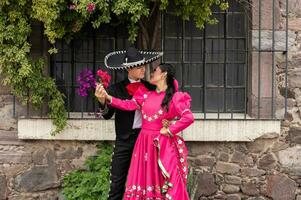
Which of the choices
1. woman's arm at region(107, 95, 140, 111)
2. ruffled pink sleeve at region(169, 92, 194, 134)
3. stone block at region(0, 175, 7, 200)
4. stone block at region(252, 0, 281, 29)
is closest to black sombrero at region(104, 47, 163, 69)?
woman's arm at region(107, 95, 140, 111)

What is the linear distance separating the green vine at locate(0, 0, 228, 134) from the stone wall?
1.38ft

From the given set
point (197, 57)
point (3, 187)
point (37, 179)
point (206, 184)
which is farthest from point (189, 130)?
point (3, 187)

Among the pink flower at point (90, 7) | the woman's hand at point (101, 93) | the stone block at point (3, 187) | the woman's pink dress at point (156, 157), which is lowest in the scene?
the stone block at point (3, 187)

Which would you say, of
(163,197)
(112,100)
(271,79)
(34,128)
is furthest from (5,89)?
(271,79)

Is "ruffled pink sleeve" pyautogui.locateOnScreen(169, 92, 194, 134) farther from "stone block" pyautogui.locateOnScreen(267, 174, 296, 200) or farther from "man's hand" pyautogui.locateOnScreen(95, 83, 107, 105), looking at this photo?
"stone block" pyautogui.locateOnScreen(267, 174, 296, 200)

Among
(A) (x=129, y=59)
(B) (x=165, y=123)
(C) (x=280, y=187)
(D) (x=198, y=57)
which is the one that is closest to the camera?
(B) (x=165, y=123)

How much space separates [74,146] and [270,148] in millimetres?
2116

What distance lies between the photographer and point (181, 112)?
4707 millimetres

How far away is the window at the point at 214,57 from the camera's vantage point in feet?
20.4

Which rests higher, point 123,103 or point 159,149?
point 123,103

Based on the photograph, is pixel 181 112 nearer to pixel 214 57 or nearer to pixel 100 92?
pixel 100 92

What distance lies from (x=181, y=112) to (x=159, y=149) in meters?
0.38

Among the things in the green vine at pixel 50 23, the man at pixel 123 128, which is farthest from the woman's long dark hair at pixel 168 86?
the green vine at pixel 50 23

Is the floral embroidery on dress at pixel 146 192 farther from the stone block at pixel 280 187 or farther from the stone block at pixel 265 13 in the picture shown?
the stone block at pixel 265 13
